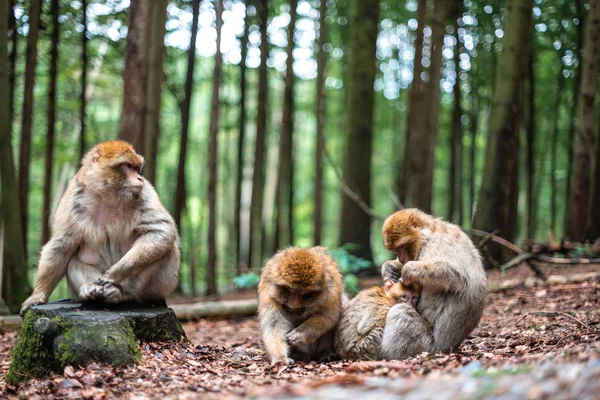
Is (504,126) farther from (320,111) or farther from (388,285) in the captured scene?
(388,285)

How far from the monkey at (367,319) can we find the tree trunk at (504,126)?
20.5 ft

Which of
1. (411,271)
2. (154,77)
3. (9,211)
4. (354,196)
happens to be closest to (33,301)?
(9,211)

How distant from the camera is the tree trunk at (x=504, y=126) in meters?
11.9

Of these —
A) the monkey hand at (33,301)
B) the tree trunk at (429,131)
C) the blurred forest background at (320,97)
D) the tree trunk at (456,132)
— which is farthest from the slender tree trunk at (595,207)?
the monkey hand at (33,301)

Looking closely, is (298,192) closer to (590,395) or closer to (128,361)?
(128,361)

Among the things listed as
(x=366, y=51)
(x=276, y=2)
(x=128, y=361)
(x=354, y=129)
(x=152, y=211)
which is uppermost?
(x=276, y=2)

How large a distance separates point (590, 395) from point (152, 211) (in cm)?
469

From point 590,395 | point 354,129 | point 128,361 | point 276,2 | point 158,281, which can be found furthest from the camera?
point 276,2

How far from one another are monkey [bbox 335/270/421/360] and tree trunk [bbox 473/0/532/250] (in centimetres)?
626

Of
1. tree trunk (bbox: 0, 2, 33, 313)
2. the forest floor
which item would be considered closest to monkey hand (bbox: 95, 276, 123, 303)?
the forest floor

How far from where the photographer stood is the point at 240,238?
2075 cm

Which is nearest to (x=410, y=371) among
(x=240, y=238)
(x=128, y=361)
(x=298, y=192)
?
(x=128, y=361)

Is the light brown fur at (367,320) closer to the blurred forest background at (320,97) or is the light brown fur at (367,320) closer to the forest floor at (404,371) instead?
the forest floor at (404,371)

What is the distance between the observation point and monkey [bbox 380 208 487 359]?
5.98 m
